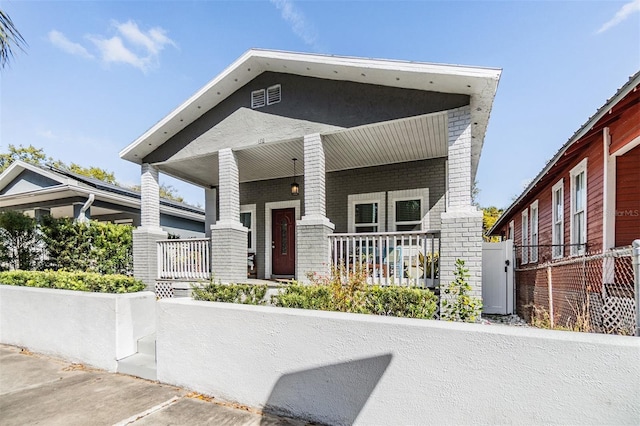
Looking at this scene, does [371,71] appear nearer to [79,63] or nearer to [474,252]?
[474,252]

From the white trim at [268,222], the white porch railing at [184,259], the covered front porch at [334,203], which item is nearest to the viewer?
the covered front porch at [334,203]

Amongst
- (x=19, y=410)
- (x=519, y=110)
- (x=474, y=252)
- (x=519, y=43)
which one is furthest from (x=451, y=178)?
(x=519, y=110)

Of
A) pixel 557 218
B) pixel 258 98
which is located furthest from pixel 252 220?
pixel 557 218

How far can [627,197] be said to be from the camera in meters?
4.98

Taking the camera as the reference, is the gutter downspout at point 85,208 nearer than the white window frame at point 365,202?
No

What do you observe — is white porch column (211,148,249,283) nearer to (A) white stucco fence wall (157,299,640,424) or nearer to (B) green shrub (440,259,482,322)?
(A) white stucco fence wall (157,299,640,424)

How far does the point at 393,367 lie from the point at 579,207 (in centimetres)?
638

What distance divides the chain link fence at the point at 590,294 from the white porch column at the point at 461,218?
1.22 metres

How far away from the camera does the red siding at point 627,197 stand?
16.1 ft

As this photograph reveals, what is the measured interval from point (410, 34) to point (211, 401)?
8.74 meters

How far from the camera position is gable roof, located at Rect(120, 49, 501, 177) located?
188 inches

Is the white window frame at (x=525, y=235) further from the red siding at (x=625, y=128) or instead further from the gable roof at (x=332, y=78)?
the red siding at (x=625, y=128)

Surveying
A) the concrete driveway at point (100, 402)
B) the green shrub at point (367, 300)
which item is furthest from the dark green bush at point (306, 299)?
the concrete driveway at point (100, 402)

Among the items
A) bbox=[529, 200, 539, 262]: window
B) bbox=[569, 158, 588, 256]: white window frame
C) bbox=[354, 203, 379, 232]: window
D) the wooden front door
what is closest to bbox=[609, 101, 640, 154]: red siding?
bbox=[569, 158, 588, 256]: white window frame
